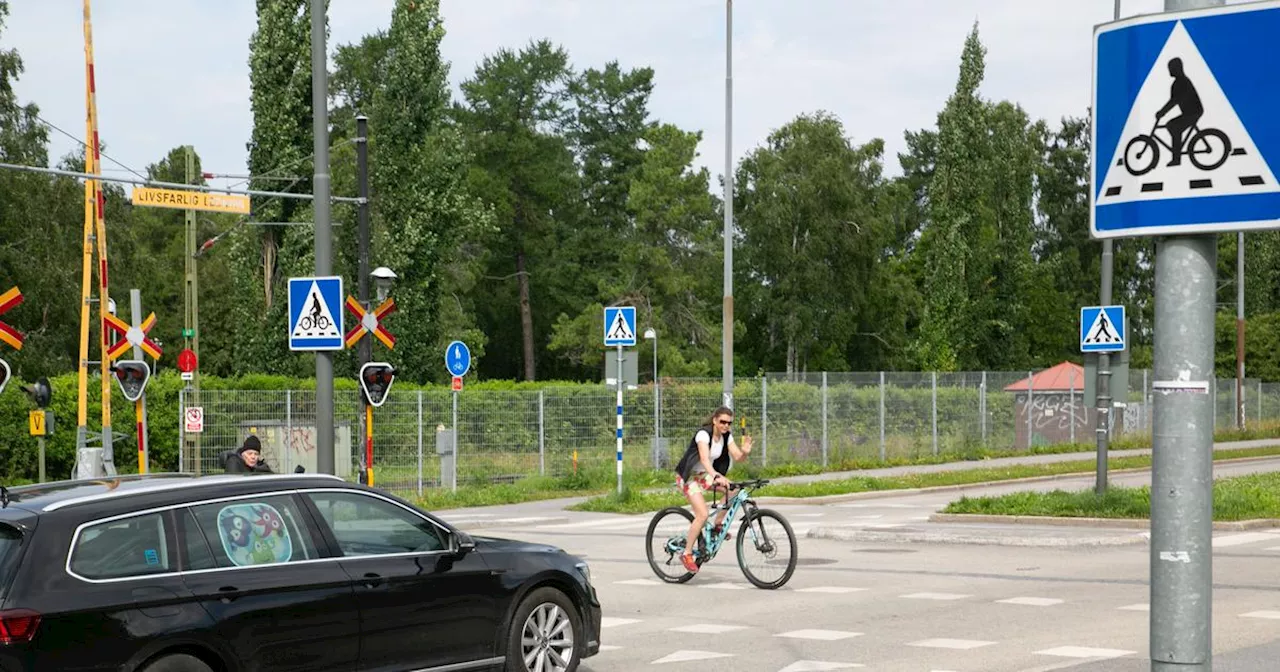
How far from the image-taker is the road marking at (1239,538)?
1833cm

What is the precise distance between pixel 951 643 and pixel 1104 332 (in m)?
12.1

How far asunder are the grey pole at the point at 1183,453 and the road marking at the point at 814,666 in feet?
21.7

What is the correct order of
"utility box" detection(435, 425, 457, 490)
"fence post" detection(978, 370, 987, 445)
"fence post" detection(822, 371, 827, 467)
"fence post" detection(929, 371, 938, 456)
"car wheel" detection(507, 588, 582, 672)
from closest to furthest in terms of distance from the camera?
"car wheel" detection(507, 588, 582, 672) < "utility box" detection(435, 425, 457, 490) < "fence post" detection(822, 371, 827, 467) < "fence post" detection(929, 371, 938, 456) < "fence post" detection(978, 370, 987, 445)

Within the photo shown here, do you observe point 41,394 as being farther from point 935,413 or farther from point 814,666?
point 935,413

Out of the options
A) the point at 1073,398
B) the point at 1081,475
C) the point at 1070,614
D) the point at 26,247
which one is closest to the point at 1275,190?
the point at 1070,614

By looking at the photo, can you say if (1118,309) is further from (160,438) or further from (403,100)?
(403,100)

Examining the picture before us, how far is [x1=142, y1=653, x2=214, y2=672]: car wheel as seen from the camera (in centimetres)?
756

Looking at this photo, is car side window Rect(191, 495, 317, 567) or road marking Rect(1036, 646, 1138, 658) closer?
car side window Rect(191, 495, 317, 567)

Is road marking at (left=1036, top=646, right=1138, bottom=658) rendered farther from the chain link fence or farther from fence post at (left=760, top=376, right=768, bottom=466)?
fence post at (left=760, top=376, right=768, bottom=466)

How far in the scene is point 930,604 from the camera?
1348cm

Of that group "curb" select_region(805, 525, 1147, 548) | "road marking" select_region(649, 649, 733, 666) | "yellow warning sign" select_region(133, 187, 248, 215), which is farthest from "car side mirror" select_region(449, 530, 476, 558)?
"yellow warning sign" select_region(133, 187, 248, 215)

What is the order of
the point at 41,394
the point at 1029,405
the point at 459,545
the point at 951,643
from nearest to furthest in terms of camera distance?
the point at 459,545 → the point at 951,643 → the point at 41,394 → the point at 1029,405

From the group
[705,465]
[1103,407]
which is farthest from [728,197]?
[705,465]

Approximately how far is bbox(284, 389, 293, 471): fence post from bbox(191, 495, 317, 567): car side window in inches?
969
